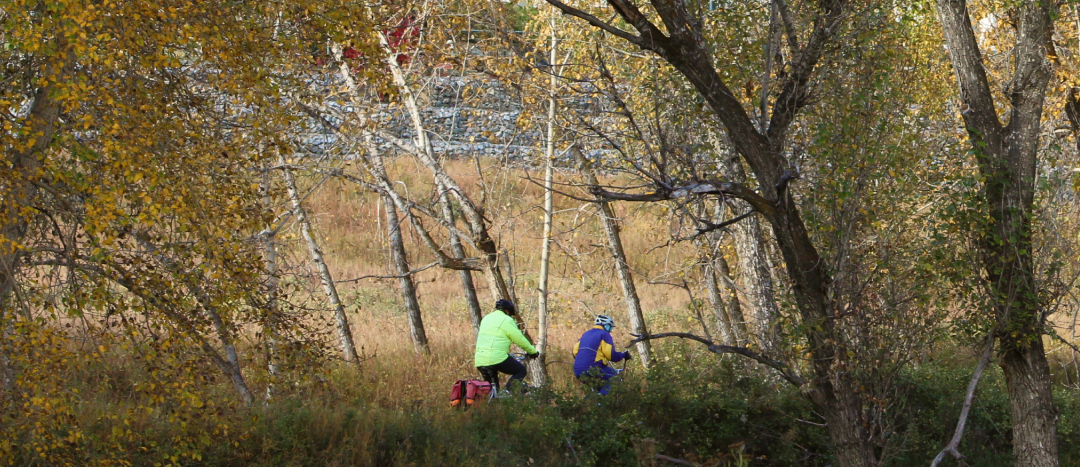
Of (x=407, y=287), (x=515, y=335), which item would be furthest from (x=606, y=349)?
(x=407, y=287)

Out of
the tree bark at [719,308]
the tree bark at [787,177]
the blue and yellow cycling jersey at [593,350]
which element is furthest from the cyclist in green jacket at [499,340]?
the tree bark at [719,308]

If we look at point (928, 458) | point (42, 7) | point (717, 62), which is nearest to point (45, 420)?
point (42, 7)

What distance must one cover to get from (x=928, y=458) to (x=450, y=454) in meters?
6.71

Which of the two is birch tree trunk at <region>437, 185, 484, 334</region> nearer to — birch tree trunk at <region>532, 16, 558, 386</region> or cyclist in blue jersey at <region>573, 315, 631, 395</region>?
birch tree trunk at <region>532, 16, 558, 386</region>

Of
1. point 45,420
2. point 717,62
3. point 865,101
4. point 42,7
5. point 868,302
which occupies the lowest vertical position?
point 45,420

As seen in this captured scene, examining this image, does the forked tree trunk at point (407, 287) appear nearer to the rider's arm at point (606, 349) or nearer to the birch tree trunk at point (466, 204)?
the birch tree trunk at point (466, 204)

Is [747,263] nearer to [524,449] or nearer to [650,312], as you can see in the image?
[524,449]

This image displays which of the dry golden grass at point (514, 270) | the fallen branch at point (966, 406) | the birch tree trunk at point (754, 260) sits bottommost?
the fallen branch at point (966, 406)

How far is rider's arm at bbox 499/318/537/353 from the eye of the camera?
989cm

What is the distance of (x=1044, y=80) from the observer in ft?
30.7

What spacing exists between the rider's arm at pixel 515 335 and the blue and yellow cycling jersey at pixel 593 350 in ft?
3.14

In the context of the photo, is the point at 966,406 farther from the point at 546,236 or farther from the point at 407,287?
the point at 407,287

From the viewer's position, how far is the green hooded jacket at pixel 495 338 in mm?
10078

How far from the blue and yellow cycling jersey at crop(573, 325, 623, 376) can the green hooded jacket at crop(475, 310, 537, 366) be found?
93cm
